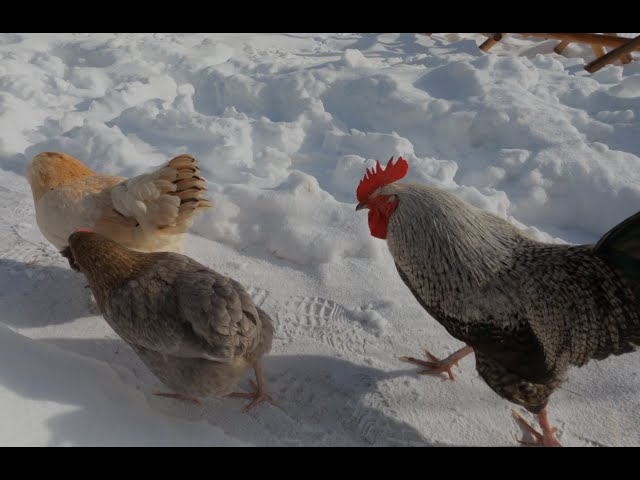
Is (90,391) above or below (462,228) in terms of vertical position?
below

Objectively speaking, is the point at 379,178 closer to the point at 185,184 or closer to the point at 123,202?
the point at 185,184

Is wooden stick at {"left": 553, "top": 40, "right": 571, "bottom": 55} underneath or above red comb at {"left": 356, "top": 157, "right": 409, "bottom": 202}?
underneath

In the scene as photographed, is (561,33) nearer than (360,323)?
No

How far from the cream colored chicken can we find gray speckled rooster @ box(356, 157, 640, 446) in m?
1.14

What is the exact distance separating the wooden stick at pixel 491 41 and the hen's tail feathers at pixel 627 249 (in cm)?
428

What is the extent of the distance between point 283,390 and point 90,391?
855mm

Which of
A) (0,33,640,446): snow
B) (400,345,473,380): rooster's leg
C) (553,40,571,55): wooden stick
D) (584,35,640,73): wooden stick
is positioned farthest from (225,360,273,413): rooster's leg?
(553,40,571,55): wooden stick

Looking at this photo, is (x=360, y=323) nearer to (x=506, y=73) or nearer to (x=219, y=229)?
(x=219, y=229)

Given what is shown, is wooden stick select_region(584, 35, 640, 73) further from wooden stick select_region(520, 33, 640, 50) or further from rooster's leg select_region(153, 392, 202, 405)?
rooster's leg select_region(153, 392, 202, 405)

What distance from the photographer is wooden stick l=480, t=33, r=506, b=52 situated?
5.24 meters

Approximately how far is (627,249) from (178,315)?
1764mm

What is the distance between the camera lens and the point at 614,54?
4465 mm

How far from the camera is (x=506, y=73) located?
4.60 metres

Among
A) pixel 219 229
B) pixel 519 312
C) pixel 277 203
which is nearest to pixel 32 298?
pixel 219 229
